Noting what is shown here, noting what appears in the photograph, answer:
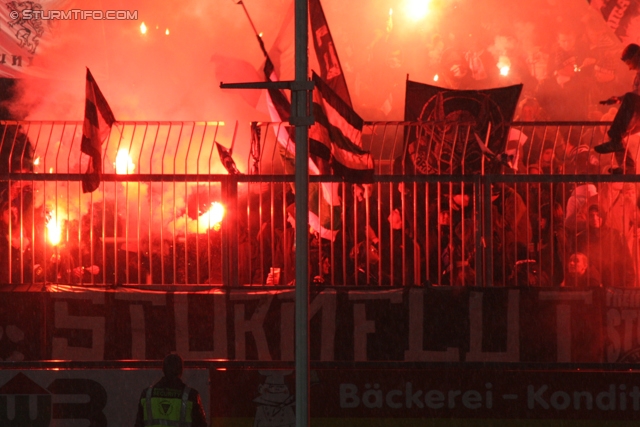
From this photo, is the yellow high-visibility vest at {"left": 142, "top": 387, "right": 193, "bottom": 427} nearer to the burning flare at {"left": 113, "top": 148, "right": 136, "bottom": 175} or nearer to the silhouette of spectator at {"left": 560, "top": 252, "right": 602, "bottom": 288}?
the burning flare at {"left": 113, "top": 148, "right": 136, "bottom": 175}

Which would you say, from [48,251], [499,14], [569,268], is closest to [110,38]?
[499,14]

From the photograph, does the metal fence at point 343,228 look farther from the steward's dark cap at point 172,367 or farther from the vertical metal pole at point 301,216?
the vertical metal pole at point 301,216

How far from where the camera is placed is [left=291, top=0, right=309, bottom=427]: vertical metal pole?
5160mm

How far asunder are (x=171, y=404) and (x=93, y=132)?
114 inches

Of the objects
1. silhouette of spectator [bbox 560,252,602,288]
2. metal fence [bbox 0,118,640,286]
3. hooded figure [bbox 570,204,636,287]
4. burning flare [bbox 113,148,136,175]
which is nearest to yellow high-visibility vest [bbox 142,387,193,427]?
metal fence [bbox 0,118,640,286]

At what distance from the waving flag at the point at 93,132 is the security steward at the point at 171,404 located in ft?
7.47

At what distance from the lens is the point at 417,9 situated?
15.2 meters

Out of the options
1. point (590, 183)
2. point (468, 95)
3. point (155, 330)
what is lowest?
point (155, 330)

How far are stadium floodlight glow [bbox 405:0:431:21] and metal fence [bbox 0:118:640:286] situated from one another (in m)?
7.46

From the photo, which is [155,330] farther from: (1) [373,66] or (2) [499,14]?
(2) [499,14]

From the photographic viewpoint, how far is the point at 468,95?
857 centimetres

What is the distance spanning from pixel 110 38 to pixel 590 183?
9267mm

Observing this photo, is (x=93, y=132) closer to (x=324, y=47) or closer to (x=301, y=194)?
(x=324, y=47)

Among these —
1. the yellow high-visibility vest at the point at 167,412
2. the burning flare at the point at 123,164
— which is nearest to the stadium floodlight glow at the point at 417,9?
the burning flare at the point at 123,164
